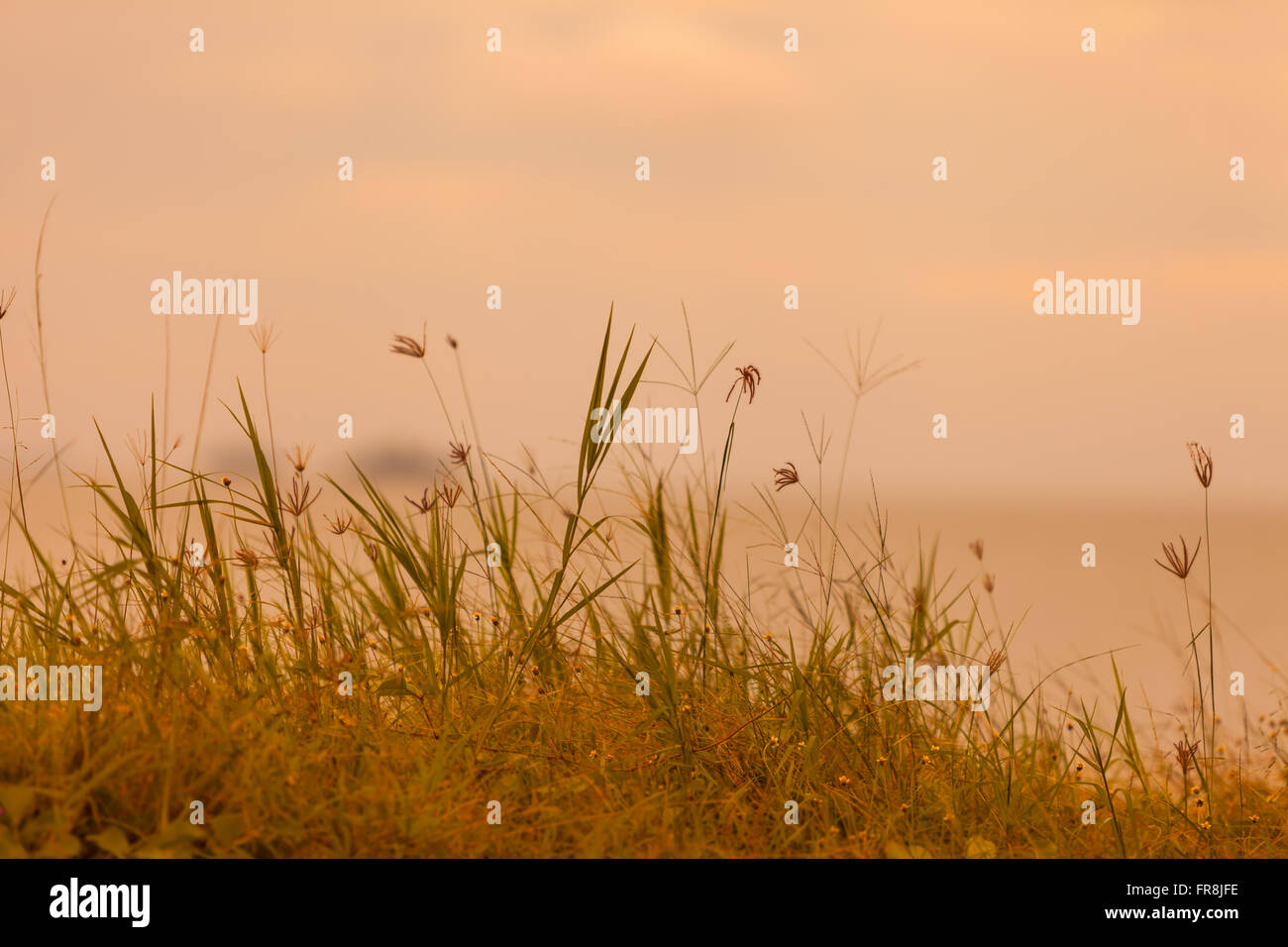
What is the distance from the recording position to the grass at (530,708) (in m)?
2.14

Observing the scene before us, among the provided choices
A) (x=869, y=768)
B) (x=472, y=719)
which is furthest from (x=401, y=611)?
(x=869, y=768)

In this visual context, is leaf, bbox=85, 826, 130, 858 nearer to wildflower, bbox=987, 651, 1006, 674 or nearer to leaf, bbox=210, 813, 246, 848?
leaf, bbox=210, 813, 246, 848

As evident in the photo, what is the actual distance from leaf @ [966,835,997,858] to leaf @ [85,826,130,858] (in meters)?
1.87

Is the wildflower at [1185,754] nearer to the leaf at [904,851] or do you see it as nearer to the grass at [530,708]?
the grass at [530,708]

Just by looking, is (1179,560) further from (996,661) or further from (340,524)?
(340,524)

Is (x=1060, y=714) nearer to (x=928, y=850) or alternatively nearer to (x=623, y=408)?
(x=928, y=850)

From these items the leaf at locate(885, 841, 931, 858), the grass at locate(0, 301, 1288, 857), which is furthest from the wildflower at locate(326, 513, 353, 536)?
the leaf at locate(885, 841, 931, 858)

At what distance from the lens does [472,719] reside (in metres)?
2.68

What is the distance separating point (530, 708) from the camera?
2.71 metres

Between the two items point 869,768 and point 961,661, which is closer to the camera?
point 869,768

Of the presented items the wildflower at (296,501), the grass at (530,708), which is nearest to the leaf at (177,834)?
the grass at (530,708)
